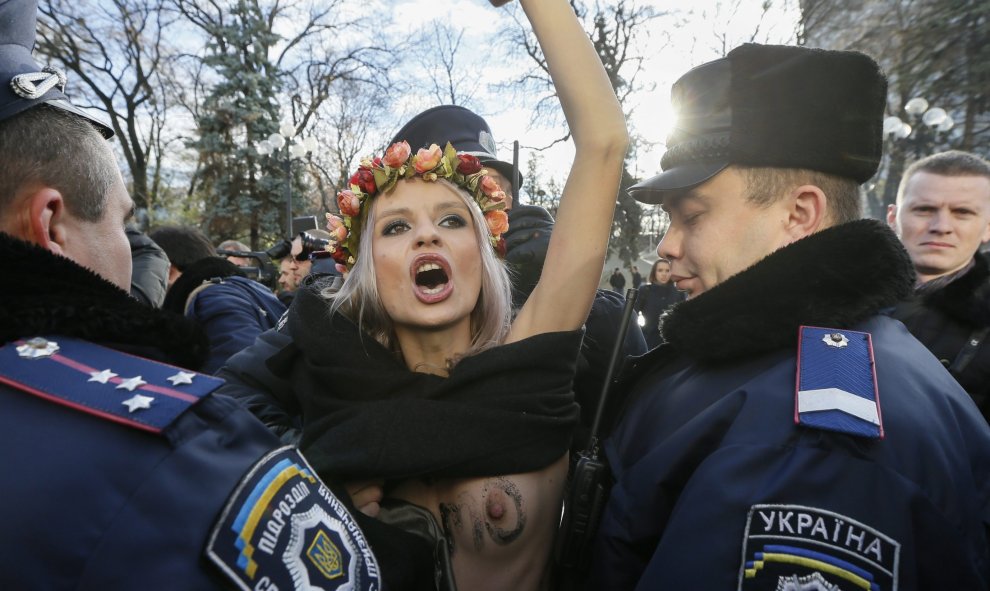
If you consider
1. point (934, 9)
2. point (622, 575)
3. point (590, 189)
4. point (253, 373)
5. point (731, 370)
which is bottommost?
point (622, 575)

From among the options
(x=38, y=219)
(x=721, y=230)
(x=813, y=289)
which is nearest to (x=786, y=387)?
(x=813, y=289)

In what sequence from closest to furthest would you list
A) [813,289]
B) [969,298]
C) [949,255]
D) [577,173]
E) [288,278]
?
1. [813,289]
2. [577,173]
3. [969,298]
4. [949,255]
5. [288,278]

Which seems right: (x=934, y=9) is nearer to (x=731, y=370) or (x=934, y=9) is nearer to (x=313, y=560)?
(x=731, y=370)

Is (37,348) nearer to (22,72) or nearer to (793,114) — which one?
(22,72)

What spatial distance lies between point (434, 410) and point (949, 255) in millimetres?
3111

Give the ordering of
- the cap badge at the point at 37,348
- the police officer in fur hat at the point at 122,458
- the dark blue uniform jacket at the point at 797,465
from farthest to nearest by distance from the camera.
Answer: the dark blue uniform jacket at the point at 797,465
the cap badge at the point at 37,348
the police officer in fur hat at the point at 122,458

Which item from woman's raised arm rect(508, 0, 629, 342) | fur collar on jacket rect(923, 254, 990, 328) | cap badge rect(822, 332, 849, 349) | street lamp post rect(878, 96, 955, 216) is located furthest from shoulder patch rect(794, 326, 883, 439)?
street lamp post rect(878, 96, 955, 216)

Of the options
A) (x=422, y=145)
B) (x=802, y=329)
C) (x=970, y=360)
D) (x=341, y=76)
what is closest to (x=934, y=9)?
(x=970, y=360)

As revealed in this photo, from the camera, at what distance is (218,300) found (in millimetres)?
3426

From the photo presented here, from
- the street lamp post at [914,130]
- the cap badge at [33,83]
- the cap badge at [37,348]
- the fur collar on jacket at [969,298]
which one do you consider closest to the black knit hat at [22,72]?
the cap badge at [33,83]

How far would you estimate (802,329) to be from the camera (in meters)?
1.28

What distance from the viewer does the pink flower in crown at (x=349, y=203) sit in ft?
7.13

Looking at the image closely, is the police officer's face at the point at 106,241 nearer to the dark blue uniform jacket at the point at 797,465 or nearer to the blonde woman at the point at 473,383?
the blonde woman at the point at 473,383

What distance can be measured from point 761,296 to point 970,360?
6.57 feet
